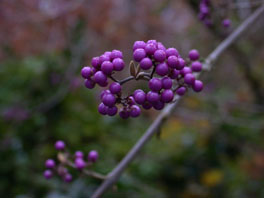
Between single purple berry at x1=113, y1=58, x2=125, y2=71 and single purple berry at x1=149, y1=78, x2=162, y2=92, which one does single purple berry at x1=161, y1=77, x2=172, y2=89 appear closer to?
single purple berry at x1=149, y1=78, x2=162, y2=92

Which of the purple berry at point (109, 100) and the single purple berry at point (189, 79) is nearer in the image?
the purple berry at point (109, 100)

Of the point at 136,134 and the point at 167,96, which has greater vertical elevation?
the point at 136,134

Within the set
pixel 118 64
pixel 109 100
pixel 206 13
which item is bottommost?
pixel 109 100

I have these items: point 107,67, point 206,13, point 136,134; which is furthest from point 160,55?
point 136,134

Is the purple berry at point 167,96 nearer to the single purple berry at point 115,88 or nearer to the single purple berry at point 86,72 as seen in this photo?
the single purple berry at point 115,88

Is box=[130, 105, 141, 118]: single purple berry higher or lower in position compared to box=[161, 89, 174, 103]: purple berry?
lower

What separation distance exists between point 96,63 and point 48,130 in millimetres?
2492

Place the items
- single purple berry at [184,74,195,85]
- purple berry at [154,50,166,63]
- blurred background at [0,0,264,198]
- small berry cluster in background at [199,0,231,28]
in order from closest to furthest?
purple berry at [154,50,166,63] < single purple berry at [184,74,195,85] < small berry cluster in background at [199,0,231,28] < blurred background at [0,0,264,198]

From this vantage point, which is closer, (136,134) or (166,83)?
(166,83)

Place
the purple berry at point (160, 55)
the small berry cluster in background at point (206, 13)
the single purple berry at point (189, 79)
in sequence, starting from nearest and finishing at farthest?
the purple berry at point (160, 55)
the single purple berry at point (189, 79)
the small berry cluster in background at point (206, 13)

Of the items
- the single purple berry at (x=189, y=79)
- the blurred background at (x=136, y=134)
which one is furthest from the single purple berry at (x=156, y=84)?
the blurred background at (x=136, y=134)

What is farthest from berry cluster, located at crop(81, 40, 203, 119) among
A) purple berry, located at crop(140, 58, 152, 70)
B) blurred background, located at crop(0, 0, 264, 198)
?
blurred background, located at crop(0, 0, 264, 198)

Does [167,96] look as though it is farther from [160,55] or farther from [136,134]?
[136,134]

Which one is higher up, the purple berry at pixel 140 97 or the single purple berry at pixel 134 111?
the purple berry at pixel 140 97
